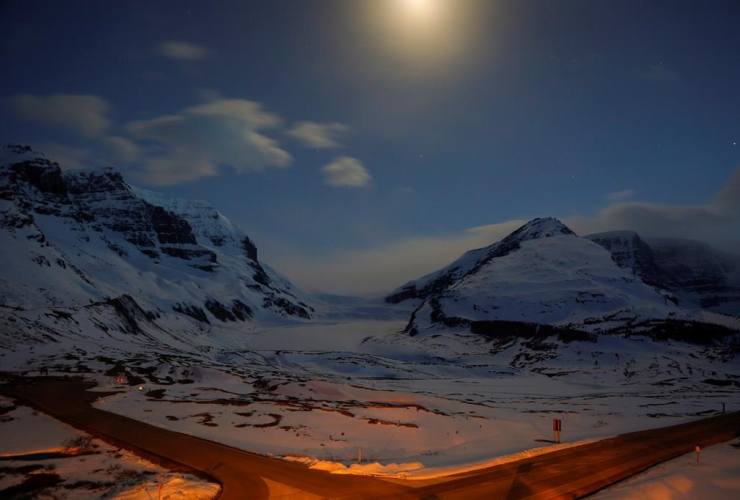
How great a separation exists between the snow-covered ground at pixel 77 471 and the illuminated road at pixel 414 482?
53.1 inches

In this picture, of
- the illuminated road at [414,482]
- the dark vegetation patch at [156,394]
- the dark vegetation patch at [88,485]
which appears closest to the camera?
the dark vegetation patch at [88,485]

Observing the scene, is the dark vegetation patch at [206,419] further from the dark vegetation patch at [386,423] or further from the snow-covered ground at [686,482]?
the snow-covered ground at [686,482]

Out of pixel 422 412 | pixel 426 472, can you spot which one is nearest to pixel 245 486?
pixel 426 472

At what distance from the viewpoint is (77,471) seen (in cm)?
2356

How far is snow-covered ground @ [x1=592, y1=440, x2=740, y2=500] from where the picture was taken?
22125 mm

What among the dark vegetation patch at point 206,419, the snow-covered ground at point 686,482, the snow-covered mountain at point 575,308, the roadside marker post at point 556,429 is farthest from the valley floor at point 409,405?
the snow-covered mountain at point 575,308

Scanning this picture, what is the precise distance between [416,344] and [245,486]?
15216cm

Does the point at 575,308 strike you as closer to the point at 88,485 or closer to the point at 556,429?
the point at 556,429

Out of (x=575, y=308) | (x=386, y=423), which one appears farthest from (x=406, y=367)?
(x=386, y=423)

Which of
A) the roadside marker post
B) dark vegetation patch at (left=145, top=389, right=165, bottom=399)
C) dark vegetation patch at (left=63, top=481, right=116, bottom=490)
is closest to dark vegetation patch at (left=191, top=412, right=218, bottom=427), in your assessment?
dark vegetation patch at (left=145, top=389, right=165, bottom=399)

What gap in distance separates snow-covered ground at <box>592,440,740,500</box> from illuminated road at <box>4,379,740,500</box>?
0.91 meters

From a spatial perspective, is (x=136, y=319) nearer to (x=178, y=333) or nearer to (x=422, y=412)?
(x=178, y=333)

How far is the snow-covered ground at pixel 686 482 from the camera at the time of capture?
22125 millimetres

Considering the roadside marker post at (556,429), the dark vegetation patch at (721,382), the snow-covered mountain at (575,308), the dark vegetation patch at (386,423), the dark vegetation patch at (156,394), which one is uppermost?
the snow-covered mountain at (575,308)
